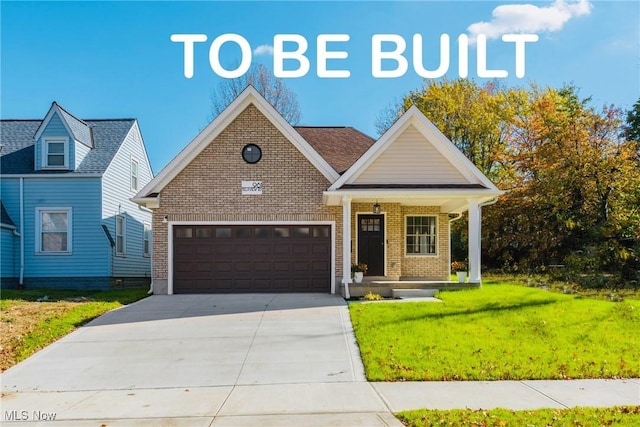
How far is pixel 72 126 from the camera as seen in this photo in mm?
20125

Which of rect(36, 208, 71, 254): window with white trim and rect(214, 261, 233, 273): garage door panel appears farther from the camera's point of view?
rect(36, 208, 71, 254): window with white trim

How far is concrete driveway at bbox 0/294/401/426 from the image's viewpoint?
6785mm

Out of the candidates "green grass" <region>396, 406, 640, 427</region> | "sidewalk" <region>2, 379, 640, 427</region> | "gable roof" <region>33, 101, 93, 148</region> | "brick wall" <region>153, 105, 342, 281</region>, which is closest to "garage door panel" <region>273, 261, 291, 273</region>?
"brick wall" <region>153, 105, 342, 281</region>

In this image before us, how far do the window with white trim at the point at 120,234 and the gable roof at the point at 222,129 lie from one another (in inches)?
194

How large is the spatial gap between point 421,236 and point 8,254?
1408 centimetres

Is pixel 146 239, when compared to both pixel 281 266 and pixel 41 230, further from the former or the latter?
pixel 281 266

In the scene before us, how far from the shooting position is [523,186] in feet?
82.8

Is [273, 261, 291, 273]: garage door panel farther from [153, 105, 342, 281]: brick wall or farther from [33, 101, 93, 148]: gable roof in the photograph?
[33, 101, 93, 148]: gable roof

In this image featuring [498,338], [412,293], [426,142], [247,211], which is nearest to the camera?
[498,338]

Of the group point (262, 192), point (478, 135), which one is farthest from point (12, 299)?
point (478, 135)

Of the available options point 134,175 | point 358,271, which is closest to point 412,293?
A: point 358,271

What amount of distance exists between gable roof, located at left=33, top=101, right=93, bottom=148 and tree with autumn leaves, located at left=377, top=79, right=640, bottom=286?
17213mm

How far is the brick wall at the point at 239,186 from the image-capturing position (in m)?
17.1

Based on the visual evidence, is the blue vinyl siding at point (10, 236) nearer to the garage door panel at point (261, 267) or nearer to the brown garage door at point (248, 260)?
the brown garage door at point (248, 260)
